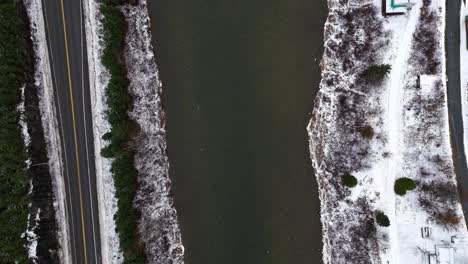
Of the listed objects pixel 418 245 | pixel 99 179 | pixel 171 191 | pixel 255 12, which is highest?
pixel 255 12

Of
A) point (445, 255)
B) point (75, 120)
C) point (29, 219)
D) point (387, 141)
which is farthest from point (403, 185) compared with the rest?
point (29, 219)

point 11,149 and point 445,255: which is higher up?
point 11,149

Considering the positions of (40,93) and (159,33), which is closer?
(40,93)

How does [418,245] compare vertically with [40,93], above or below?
below

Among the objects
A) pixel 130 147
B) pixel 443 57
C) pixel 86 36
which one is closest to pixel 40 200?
pixel 130 147

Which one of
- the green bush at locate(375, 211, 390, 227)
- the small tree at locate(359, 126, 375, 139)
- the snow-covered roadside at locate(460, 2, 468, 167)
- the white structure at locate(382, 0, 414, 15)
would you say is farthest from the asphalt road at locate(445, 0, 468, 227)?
the green bush at locate(375, 211, 390, 227)

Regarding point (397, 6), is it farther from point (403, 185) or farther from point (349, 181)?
point (349, 181)

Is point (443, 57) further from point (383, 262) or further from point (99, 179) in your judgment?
point (99, 179)
